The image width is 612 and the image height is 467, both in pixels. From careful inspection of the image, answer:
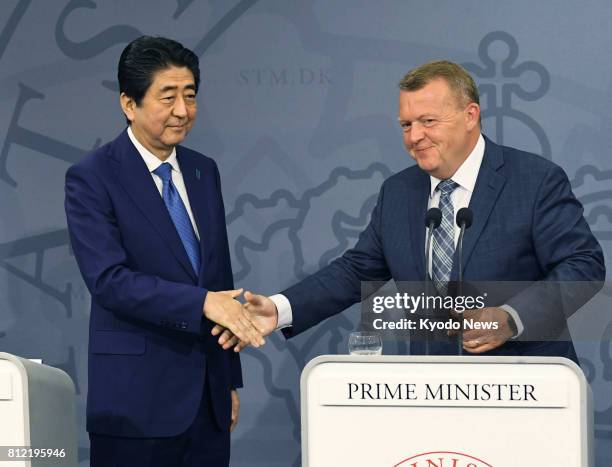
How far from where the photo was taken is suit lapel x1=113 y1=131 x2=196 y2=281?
317 centimetres

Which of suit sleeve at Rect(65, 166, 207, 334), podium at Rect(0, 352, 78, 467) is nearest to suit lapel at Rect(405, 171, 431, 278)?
suit sleeve at Rect(65, 166, 207, 334)

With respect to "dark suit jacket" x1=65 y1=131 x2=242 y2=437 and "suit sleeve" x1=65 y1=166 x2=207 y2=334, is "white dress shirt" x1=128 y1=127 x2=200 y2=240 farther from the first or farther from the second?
"suit sleeve" x1=65 y1=166 x2=207 y2=334

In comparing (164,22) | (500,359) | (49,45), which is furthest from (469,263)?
(49,45)

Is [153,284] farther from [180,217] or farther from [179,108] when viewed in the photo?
[179,108]

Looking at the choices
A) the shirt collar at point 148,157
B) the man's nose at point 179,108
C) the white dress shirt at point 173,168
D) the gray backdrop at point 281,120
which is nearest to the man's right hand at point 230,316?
the white dress shirt at point 173,168

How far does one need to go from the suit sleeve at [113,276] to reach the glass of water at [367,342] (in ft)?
1.42

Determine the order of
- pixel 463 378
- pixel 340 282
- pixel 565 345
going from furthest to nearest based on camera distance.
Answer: pixel 340 282
pixel 565 345
pixel 463 378

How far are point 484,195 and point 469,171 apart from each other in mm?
112

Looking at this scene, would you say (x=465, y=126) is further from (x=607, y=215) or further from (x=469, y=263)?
(x=607, y=215)

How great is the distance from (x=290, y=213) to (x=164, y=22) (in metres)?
0.90

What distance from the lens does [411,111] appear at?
3.25 metres

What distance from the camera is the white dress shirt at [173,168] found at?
328 centimetres

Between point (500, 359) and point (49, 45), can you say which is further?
point (49, 45)

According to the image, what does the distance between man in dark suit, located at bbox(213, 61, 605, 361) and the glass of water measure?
172 mm
